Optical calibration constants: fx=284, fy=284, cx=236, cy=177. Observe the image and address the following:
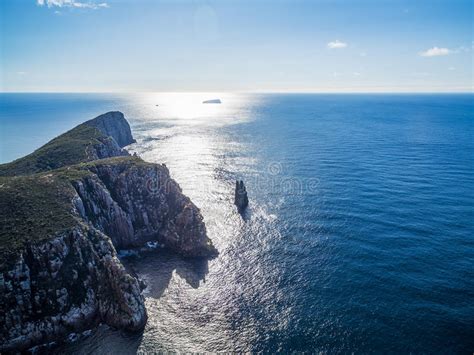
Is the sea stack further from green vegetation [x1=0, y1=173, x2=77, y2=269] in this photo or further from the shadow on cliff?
green vegetation [x1=0, y1=173, x2=77, y2=269]

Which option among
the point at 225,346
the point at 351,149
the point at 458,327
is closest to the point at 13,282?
the point at 225,346

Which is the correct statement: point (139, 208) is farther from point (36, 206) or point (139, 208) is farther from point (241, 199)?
point (241, 199)

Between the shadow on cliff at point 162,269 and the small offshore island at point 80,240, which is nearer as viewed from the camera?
the small offshore island at point 80,240

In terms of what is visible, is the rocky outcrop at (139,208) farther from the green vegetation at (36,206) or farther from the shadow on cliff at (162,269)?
the shadow on cliff at (162,269)

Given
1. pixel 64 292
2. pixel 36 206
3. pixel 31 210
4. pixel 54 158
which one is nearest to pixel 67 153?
pixel 54 158

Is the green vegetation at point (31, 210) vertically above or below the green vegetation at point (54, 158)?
below

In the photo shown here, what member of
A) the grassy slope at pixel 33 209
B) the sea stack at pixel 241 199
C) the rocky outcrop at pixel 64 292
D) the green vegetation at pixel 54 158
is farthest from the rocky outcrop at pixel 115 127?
the rocky outcrop at pixel 64 292

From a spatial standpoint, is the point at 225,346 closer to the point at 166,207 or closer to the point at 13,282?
the point at 13,282
